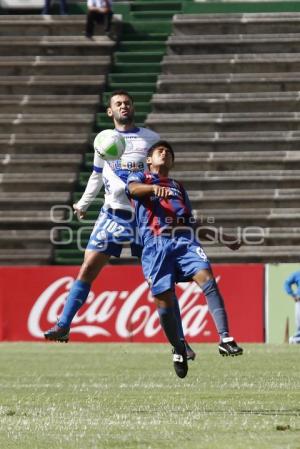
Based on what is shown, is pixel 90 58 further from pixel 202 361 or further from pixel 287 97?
pixel 202 361

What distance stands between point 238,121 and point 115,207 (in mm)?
15938

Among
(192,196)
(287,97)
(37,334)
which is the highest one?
(287,97)

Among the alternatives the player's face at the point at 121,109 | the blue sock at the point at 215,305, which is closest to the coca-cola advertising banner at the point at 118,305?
the player's face at the point at 121,109

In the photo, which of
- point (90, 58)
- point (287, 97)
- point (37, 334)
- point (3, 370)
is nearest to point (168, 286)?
point (3, 370)

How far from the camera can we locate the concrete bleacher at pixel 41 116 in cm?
2638

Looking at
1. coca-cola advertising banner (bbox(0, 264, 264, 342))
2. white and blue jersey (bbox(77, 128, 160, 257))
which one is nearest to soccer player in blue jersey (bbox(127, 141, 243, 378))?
white and blue jersey (bbox(77, 128, 160, 257))

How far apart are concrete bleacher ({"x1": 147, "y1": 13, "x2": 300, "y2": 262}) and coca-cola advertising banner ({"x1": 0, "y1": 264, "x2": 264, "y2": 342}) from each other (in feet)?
8.06

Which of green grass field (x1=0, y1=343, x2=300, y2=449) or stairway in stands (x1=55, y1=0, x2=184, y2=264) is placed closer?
green grass field (x1=0, y1=343, x2=300, y2=449)

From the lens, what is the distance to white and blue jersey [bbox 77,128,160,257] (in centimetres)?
1138

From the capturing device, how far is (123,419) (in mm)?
8336

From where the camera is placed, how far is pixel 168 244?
997 centimetres

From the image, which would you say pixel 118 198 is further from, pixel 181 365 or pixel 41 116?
pixel 41 116

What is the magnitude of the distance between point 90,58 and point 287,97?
482 centimetres

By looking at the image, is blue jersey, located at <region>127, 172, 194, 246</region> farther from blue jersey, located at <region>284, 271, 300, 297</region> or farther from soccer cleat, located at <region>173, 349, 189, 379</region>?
blue jersey, located at <region>284, 271, 300, 297</region>
